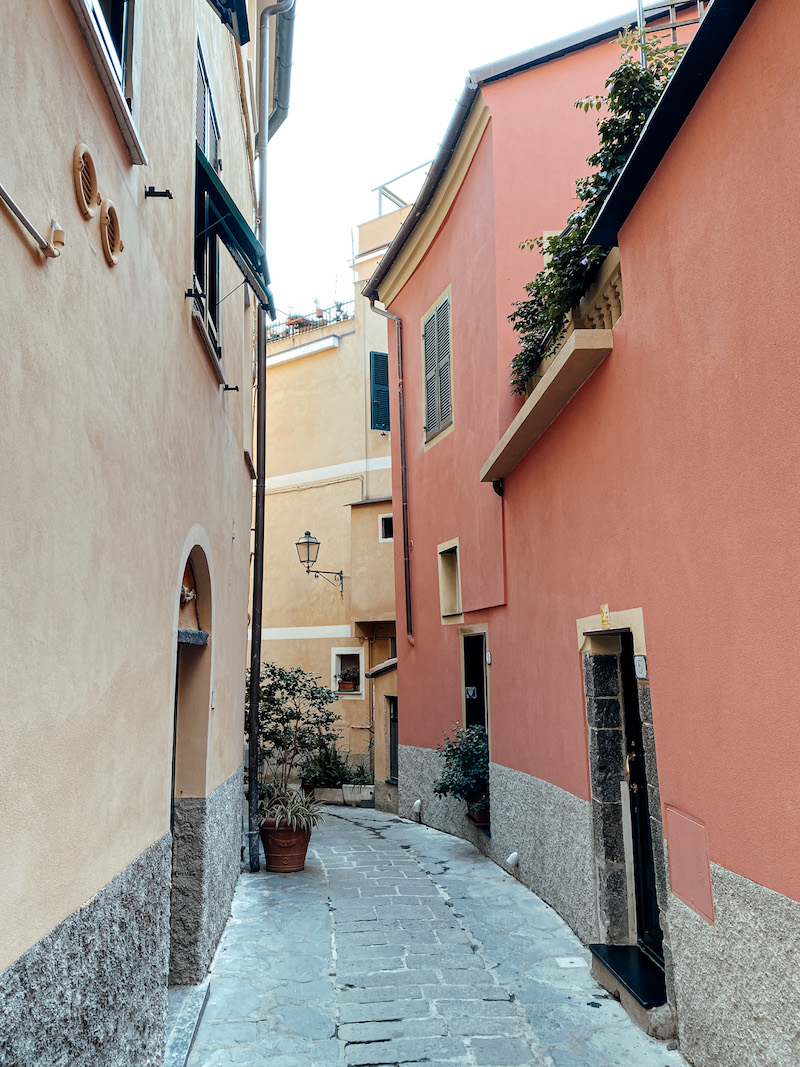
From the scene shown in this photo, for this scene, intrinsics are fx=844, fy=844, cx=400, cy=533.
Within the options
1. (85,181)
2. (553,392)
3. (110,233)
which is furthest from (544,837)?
(85,181)

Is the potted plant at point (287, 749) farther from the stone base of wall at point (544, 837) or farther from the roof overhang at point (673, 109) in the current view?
the roof overhang at point (673, 109)

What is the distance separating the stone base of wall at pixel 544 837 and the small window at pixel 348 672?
7479 mm

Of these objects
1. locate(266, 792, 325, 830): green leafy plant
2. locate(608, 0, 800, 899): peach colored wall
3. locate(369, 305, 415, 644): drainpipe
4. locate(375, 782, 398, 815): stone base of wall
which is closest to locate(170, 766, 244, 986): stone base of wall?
locate(266, 792, 325, 830): green leafy plant

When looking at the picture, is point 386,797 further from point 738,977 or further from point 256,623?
point 738,977

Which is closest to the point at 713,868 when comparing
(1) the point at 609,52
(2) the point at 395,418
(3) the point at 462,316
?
(3) the point at 462,316

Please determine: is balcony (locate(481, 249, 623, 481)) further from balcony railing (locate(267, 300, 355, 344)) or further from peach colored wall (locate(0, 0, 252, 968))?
balcony railing (locate(267, 300, 355, 344))

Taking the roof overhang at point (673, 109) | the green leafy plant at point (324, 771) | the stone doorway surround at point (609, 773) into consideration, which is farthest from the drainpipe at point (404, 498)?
the roof overhang at point (673, 109)

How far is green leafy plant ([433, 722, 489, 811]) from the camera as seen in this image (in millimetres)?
9422

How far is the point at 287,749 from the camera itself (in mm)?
13820

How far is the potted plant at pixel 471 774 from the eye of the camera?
370 inches

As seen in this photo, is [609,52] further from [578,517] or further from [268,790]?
[268,790]

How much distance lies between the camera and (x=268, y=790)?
8.88 meters

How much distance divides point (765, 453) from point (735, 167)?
1.23 meters

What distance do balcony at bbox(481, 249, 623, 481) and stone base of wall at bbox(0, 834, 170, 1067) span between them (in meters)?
3.69
